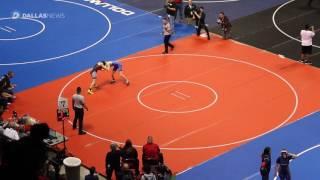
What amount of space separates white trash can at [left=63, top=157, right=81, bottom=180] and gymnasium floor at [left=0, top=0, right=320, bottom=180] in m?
2.11

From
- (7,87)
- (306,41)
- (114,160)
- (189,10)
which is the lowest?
(7,87)

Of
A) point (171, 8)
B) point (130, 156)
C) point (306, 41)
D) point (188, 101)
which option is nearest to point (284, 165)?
point (130, 156)

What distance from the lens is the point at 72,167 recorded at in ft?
64.2

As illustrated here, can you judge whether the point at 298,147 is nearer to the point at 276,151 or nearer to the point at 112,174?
the point at 276,151

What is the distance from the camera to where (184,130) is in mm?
24219

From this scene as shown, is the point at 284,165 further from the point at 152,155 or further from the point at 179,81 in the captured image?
the point at 179,81

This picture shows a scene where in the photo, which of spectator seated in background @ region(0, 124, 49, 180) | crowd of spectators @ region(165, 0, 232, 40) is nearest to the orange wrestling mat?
crowd of spectators @ region(165, 0, 232, 40)

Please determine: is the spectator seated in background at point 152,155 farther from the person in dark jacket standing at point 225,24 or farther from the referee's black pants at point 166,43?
the person in dark jacket standing at point 225,24

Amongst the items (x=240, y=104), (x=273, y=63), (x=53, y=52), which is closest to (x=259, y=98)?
(x=240, y=104)

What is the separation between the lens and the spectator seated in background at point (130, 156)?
2011 centimetres

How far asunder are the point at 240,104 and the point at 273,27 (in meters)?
8.67

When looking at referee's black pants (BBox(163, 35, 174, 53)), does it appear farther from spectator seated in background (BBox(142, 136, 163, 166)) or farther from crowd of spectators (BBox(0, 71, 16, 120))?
spectator seated in background (BBox(142, 136, 163, 166))

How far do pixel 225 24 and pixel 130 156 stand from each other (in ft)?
44.3

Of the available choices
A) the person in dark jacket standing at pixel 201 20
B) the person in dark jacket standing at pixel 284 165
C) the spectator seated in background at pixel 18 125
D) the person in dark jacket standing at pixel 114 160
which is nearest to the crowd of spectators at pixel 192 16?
the person in dark jacket standing at pixel 201 20
